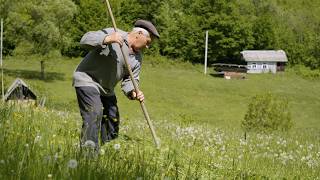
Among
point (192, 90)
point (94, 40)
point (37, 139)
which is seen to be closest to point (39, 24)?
point (192, 90)

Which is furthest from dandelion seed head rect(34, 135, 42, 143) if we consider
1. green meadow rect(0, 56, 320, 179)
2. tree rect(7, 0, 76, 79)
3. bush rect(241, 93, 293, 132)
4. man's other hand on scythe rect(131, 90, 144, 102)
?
tree rect(7, 0, 76, 79)

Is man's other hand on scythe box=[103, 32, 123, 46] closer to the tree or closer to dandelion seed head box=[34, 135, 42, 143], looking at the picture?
dandelion seed head box=[34, 135, 42, 143]

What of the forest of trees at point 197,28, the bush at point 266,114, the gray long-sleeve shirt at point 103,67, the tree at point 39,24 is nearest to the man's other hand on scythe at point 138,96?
the gray long-sleeve shirt at point 103,67

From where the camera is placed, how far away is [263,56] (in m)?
91.5

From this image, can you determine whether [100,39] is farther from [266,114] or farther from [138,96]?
[266,114]

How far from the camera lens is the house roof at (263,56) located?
3519 inches

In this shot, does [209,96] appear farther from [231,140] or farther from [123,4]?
[231,140]

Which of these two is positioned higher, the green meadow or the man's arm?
the man's arm

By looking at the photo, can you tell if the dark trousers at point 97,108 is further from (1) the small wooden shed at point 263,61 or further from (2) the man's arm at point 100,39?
(1) the small wooden shed at point 263,61

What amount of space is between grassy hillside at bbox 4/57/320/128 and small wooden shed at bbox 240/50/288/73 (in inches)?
251

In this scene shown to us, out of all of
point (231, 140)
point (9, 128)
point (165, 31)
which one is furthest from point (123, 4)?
point (9, 128)

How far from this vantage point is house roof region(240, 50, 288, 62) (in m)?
89.4

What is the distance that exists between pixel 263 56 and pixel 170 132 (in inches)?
3165

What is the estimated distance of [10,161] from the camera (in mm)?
3451
